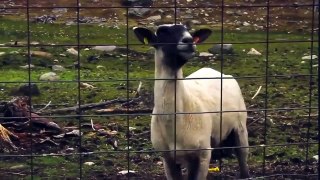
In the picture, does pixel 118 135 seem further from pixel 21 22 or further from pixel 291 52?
pixel 21 22

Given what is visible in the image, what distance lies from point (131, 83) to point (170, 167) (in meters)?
4.68

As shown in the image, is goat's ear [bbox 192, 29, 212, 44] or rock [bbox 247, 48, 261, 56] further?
rock [bbox 247, 48, 261, 56]

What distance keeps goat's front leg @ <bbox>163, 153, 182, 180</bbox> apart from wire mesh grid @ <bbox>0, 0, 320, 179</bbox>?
16.3 inches

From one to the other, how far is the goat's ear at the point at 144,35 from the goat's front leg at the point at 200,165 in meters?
0.98

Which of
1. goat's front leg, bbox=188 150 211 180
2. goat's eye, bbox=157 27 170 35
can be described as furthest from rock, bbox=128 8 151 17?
goat's front leg, bbox=188 150 211 180

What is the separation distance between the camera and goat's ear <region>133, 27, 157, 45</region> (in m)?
6.96

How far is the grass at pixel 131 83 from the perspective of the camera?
26.9 ft

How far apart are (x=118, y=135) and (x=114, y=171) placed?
4.07 feet

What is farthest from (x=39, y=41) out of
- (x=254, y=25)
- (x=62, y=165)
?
(x=62, y=165)

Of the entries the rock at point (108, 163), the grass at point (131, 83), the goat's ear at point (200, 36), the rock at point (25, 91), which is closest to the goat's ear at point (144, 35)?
the goat's ear at point (200, 36)

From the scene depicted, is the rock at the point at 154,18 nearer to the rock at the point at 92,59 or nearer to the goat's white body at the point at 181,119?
the rock at the point at 92,59

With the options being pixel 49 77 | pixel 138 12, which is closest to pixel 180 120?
pixel 49 77

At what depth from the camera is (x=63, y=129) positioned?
916 centimetres

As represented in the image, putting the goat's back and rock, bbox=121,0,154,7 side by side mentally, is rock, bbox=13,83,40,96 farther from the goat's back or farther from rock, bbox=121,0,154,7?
rock, bbox=121,0,154,7
